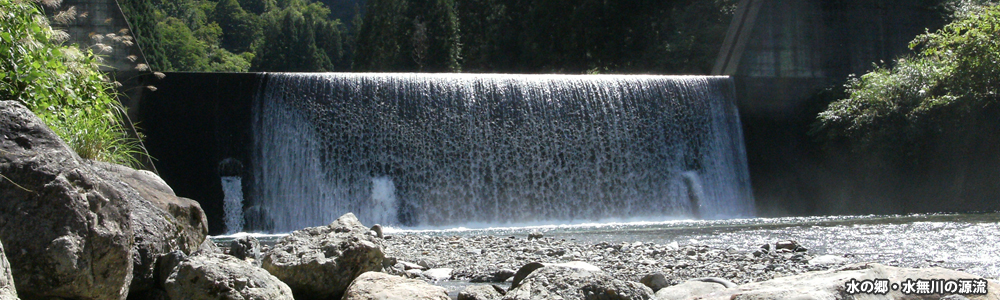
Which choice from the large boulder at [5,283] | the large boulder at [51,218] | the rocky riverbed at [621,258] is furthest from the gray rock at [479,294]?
→ the large boulder at [5,283]

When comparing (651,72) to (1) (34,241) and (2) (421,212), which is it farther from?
(1) (34,241)

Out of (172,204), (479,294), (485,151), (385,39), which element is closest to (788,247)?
(479,294)

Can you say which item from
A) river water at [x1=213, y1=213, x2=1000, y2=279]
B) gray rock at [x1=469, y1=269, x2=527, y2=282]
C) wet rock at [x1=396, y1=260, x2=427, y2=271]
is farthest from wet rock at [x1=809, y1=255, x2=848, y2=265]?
wet rock at [x1=396, y1=260, x2=427, y2=271]

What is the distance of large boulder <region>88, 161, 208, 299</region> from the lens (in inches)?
177

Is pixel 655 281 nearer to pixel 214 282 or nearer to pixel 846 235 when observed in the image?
pixel 214 282

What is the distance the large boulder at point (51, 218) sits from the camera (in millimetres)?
3607

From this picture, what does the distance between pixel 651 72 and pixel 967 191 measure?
1109cm

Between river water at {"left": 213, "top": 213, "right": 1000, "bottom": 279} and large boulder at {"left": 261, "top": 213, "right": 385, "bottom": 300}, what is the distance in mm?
4432

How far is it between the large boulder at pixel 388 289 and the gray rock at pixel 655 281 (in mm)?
1706

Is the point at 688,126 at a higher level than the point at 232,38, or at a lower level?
lower

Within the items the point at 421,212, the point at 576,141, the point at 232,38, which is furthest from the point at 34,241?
the point at 232,38

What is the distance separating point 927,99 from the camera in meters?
14.5

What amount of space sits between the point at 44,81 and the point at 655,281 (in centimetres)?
424

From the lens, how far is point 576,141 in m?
14.4
